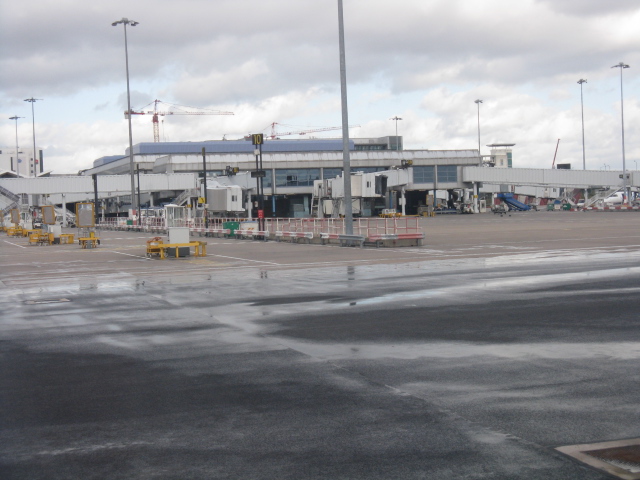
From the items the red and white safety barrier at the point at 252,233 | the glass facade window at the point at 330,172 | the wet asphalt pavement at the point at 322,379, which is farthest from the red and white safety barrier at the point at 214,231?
the glass facade window at the point at 330,172

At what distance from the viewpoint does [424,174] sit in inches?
4574

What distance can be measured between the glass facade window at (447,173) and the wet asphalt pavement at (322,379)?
99.0m

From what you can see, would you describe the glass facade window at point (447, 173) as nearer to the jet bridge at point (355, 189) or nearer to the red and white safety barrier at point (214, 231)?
the jet bridge at point (355, 189)

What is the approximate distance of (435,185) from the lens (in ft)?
370

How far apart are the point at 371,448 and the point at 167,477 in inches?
64.8

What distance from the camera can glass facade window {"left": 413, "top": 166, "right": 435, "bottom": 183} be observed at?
115688mm

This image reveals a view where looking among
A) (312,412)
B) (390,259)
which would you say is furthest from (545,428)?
(390,259)

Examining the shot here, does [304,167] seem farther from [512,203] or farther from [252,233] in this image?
[252,233]

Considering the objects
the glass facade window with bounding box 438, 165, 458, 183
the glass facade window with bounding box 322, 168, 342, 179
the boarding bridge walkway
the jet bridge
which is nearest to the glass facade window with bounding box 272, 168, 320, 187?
the glass facade window with bounding box 322, 168, 342, 179

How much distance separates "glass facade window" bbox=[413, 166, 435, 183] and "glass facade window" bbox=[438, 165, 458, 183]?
1383 mm

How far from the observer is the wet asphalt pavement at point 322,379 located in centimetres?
605

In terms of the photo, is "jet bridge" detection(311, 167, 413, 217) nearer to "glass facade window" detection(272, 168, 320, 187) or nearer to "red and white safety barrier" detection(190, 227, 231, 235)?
"glass facade window" detection(272, 168, 320, 187)

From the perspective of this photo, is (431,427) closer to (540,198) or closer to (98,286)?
(98,286)

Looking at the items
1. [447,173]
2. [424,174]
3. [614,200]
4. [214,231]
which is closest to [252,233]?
[214,231]
